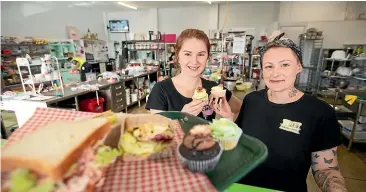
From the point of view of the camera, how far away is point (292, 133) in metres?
1.21

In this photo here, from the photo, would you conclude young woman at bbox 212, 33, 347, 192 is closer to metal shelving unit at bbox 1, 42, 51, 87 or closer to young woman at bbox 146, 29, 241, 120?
young woman at bbox 146, 29, 241, 120

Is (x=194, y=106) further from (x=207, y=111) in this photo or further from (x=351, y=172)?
(x=351, y=172)

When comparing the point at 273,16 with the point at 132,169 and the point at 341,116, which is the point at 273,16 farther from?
the point at 132,169

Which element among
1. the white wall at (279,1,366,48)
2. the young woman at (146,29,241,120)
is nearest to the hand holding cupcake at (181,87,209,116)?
the young woman at (146,29,241,120)

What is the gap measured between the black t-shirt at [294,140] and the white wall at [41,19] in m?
9.43

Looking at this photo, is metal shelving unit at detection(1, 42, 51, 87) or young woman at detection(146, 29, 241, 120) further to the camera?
metal shelving unit at detection(1, 42, 51, 87)

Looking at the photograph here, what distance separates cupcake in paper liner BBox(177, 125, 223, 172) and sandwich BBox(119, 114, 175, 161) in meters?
0.06

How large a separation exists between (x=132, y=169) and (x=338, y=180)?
1127 millimetres

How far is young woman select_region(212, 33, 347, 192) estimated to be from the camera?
118 cm

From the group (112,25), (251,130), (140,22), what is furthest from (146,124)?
(112,25)

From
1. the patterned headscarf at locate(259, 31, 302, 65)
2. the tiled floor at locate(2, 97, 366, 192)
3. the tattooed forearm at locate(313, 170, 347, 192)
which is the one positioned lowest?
the tiled floor at locate(2, 97, 366, 192)

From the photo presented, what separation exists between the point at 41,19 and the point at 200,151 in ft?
34.3

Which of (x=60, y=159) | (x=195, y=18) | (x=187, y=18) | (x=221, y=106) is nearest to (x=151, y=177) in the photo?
(x=60, y=159)

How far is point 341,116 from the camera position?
3717 millimetres
